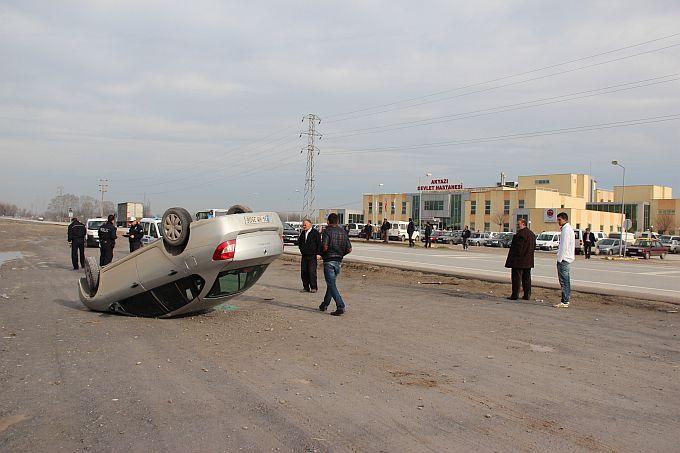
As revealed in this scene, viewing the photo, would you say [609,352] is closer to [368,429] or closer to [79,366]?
[368,429]

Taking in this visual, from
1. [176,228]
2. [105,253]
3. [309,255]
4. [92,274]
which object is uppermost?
[176,228]

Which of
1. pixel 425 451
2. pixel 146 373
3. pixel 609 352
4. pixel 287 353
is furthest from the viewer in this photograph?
pixel 609 352

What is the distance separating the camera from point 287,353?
7.27 meters

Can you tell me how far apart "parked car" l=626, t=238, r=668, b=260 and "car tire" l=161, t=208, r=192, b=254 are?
3746 cm

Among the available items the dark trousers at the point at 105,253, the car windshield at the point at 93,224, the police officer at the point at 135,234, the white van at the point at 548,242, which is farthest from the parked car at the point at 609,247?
the dark trousers at the point at 105,253

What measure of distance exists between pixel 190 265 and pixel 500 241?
50663mm

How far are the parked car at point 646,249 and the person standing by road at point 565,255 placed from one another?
30852mm

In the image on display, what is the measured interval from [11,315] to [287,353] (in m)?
5.41

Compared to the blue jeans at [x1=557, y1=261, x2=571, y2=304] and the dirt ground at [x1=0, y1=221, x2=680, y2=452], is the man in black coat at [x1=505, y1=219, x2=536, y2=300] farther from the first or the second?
the dirt ground at [x1=0, y1=221, x2=680, y2=452]

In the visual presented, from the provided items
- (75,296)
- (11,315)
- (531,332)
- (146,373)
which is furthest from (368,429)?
(75,296)

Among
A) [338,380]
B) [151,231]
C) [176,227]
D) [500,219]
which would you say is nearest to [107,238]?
[151,231]

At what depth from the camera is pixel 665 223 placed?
8962 cm

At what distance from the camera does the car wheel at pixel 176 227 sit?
27.7ft

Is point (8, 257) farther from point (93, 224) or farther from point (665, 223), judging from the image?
point (665, 223)
